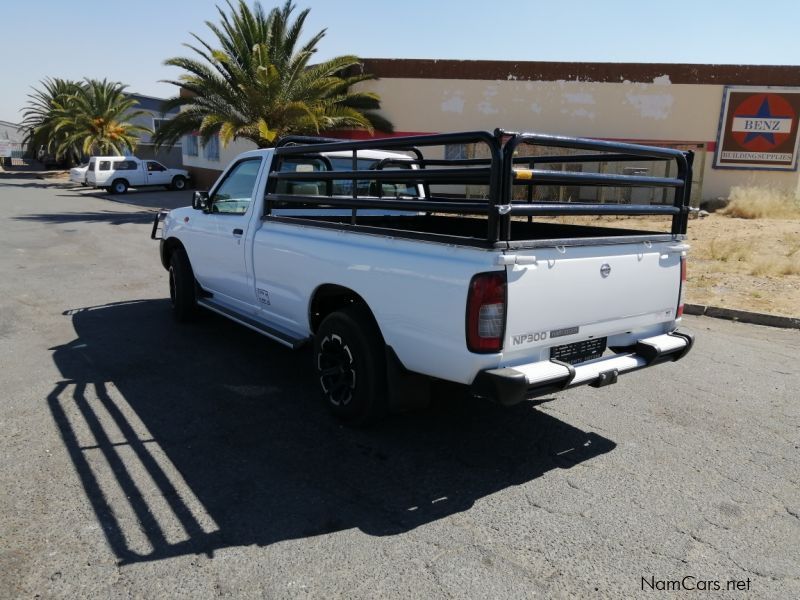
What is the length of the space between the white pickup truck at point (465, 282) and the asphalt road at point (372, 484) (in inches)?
22.5

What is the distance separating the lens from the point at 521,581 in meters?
2.77

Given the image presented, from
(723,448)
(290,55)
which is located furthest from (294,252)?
(290,55)

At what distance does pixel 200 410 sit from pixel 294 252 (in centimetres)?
138

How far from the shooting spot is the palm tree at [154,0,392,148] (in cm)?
1717

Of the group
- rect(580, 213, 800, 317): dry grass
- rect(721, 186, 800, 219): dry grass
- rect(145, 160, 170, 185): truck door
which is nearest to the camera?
rect(580, 213, 800, 317): dry grass

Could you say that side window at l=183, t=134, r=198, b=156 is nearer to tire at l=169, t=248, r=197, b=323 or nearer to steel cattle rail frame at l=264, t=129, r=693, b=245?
tire at l=169, t=248, r=197, b=323

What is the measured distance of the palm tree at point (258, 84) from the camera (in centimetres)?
1717

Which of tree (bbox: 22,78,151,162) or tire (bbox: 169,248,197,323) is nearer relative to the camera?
tire (bbox: 169,248,197,323)

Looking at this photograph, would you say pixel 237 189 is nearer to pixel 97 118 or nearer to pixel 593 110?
pixel 593 110

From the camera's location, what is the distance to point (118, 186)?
29.8 meters

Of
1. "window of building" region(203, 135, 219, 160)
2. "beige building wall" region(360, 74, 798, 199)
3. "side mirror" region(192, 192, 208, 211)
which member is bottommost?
"side mirror" region(192, 192, 208, 211)

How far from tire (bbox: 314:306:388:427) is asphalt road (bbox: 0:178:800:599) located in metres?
0.19

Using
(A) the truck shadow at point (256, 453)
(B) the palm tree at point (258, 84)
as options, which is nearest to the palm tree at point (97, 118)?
(B) the palm tree at point (258, 84)

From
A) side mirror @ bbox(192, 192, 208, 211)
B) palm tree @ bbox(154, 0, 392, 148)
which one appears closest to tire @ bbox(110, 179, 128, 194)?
palm tree @ bbox(154, 0, 392, 148)
